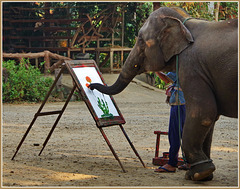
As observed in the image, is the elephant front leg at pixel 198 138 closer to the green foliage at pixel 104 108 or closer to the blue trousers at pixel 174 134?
the blue trousers at pixel 174 134

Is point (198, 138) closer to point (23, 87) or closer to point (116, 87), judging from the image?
point (116, 87)

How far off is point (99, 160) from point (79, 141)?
5.06 ft

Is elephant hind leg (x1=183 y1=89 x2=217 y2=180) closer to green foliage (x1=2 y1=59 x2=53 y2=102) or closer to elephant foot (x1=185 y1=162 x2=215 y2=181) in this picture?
elephant foot (x1=185 y1=162 x2=215 y2=181)

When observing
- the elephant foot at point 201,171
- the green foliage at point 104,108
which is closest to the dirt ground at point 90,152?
the elephant foot at point 201,171

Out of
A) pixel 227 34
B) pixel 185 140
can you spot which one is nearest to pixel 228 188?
pixel 185 140

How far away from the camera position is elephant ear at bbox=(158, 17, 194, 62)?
5244 millimetres

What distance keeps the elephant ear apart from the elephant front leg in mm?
708

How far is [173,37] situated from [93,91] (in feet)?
4.77

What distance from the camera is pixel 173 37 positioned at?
212 inches

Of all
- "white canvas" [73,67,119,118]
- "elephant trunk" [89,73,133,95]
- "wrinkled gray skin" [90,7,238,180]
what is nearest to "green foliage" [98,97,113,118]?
"white canvas" [73,67,119,118]

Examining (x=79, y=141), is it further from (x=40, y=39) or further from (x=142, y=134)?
(x=40, y=39)

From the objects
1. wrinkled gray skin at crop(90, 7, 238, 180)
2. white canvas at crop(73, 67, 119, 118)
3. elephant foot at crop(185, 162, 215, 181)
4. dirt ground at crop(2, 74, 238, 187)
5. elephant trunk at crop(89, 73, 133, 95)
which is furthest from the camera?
white canvas at crop(73, 67, 119, 118)

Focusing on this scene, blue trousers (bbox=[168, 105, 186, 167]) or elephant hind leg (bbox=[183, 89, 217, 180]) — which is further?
blue trousers (bbox=[168, 105, 186, 167])

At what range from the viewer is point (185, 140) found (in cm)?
523
